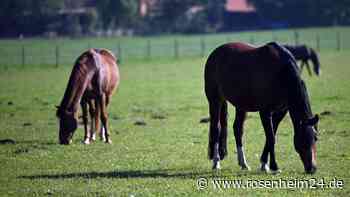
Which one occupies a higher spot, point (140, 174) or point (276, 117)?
point (276, 117)

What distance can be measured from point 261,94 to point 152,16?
80.3m

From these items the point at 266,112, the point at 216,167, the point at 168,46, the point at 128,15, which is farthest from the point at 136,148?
the point at 128,15

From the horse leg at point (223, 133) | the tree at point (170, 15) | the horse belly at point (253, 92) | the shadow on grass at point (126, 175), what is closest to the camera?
the horse belly at point (253, 92)

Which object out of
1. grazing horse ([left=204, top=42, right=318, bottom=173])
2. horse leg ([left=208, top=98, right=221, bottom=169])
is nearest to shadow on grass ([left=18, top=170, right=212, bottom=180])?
horse leg ([left=208, top=98, right=221, bottom=169])

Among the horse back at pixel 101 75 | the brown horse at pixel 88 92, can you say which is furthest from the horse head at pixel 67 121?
the horse back at pixel 101 75

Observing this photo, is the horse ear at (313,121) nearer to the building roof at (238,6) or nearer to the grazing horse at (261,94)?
the grazing horse at (261,94)

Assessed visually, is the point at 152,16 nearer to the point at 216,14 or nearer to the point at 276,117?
the point at 216,14

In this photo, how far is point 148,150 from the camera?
48.7ft

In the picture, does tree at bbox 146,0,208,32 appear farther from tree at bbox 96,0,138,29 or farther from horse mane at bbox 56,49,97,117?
horse mane at bbox 56,49,97,117

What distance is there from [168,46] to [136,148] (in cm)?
4590

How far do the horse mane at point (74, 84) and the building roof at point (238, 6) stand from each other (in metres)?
71.6

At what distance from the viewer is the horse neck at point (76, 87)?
1535 centimetres

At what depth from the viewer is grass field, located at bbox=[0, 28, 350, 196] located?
11062 millimetres

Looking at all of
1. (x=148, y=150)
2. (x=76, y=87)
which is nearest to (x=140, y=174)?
(x=148, y=150)
